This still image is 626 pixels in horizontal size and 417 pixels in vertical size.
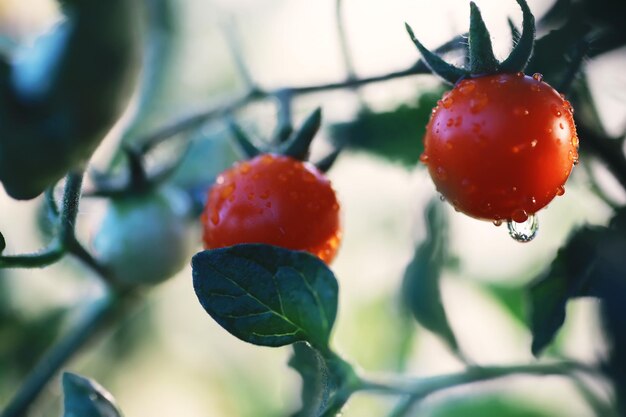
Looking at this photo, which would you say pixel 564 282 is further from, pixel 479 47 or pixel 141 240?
pixel 141 240

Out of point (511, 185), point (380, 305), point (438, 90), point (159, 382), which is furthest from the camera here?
point (159, 382)

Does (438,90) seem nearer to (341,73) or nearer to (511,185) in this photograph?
(341,73)

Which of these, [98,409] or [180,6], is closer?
[98,409]

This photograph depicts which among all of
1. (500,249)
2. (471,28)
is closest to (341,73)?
(471,28)

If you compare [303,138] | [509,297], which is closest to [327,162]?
[303,138]

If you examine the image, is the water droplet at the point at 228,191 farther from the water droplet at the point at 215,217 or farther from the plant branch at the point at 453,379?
the plant branch at the point at 453,379

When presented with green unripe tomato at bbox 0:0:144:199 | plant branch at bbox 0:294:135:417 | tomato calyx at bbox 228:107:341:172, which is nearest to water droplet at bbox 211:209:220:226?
tomato calyx at bbox 228:107:341:172
